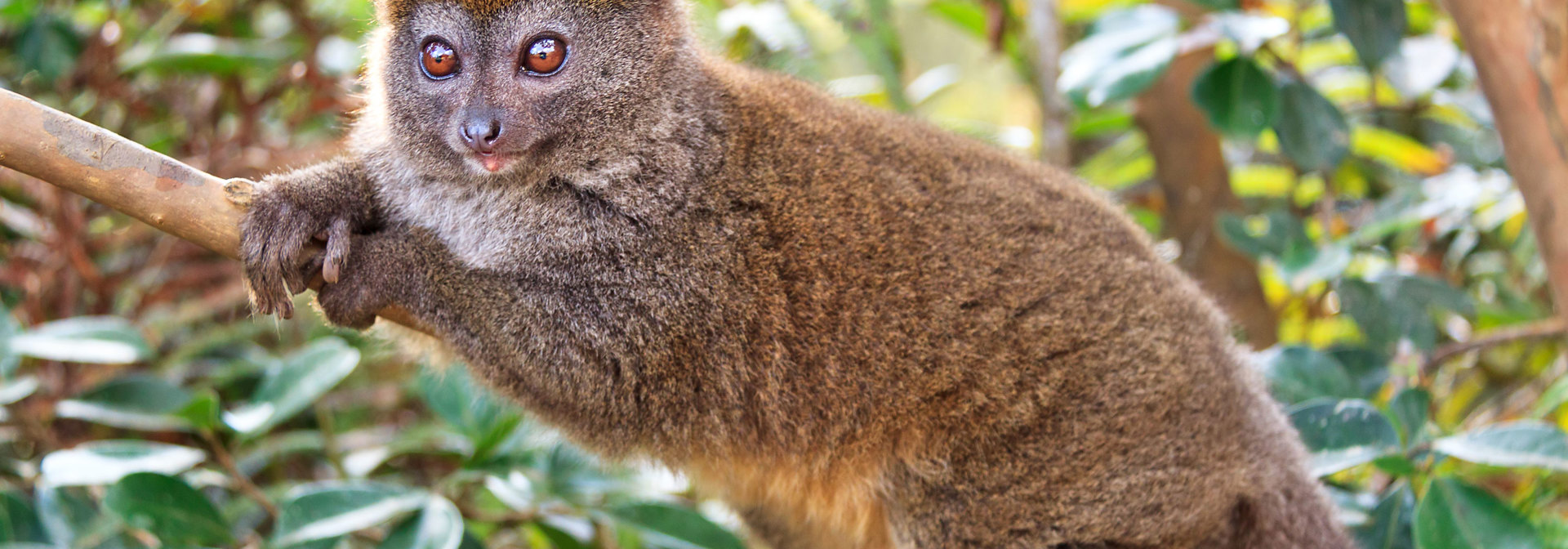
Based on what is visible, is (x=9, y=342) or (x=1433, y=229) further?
(x=1433, y=229)

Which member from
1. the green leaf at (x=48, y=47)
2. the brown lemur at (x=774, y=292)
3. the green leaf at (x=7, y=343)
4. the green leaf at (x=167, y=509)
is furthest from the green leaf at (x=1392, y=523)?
the green leaf at (x=48, y=47)

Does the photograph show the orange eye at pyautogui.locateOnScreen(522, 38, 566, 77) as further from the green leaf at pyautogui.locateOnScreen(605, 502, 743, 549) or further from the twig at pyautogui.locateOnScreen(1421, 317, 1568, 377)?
the twig at pyautogui.locateOnScreen(1421, 317, 1568, 377)

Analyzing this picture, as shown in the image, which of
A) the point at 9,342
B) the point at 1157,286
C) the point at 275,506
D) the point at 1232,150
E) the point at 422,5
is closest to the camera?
the point at 422,5

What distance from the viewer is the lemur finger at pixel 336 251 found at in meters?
2.96

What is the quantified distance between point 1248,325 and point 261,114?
5140 millimetres

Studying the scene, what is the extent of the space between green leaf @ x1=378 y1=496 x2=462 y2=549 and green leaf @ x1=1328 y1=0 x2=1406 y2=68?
356cm

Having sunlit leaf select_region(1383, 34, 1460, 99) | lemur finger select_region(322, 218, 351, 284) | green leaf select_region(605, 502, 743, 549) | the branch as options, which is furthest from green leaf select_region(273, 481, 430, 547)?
sunlit leaf select_region(1383, 34, 1460, 99)

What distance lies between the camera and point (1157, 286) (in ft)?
11.9

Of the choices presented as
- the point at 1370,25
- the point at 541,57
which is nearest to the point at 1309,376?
the point at 1370,25

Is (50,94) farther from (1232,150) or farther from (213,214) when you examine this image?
(1232,150)

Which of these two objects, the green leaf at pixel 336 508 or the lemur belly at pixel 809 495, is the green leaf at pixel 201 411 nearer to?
the green leaf at pixel 336 508

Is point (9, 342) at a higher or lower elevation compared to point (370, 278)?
lower

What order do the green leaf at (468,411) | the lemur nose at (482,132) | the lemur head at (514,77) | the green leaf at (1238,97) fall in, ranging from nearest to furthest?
the lemur nose at (482,132) < the lemur head at (514,77) < the green leaf at (468,411) < the green leaf at (1238,97)

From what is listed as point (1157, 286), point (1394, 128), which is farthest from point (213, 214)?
point (1394, 128)
